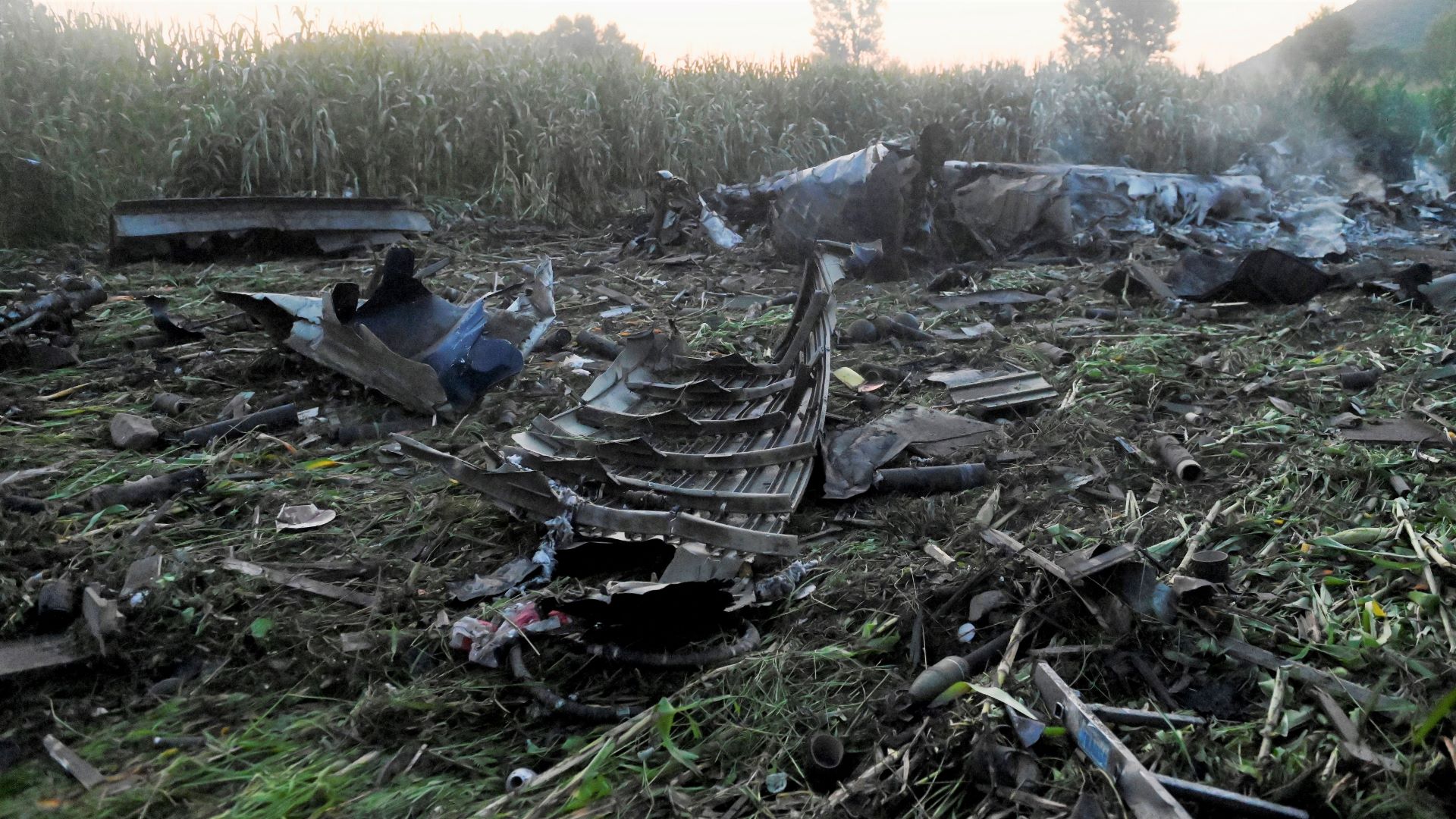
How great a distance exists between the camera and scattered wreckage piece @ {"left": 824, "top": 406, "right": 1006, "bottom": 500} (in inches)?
140

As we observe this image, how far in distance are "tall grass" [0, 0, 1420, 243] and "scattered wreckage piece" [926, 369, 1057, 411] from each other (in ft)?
Answer: 23.2

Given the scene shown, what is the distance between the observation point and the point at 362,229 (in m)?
8.20

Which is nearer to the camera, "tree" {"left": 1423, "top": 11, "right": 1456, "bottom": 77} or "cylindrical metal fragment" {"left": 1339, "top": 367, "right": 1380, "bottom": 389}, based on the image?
"cylindrical metal fragment" {"left": 1339, "top": 367, "right": 1380, "bottom": 389}

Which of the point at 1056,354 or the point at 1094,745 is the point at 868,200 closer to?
the point at 1056,354

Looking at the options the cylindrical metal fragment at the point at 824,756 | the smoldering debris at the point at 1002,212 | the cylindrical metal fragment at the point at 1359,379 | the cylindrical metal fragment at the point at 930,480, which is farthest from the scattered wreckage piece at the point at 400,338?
the cylindrical metal fragment at the point at 1359,379

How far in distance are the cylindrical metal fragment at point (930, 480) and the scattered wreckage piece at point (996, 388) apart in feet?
3.37

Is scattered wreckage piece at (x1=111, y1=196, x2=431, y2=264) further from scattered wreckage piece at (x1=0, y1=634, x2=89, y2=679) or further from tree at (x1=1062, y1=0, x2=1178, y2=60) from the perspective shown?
tree at (x1=1062, y1=0, x2=1178, y2=60)

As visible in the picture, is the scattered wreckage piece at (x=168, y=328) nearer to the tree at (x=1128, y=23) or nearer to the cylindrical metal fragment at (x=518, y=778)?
the cylindrical metal fragment at (x=518, y=778)

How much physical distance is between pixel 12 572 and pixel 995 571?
3.22m

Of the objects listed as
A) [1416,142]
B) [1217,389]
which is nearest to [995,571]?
[1217,389]

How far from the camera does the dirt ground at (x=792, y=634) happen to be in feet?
6.46

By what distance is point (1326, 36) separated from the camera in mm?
32719

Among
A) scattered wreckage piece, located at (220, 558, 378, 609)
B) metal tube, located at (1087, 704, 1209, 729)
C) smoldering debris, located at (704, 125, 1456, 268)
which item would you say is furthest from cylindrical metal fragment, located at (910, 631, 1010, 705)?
smoldering debris, located at (704, 125, 1456, 268)

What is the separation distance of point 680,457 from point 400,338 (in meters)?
2.14
